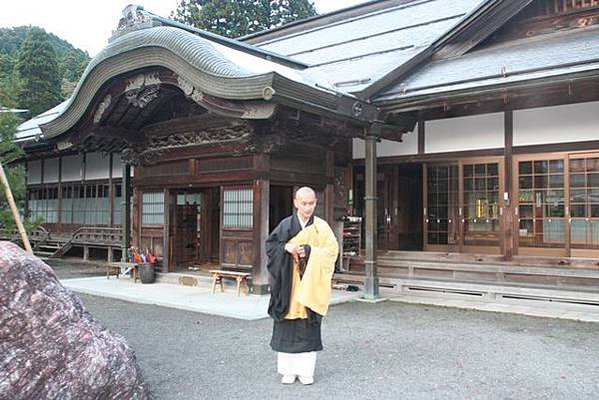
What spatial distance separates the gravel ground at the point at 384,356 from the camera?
13.6 ft

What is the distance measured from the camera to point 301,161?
9523mm

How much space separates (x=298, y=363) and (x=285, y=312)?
45cm

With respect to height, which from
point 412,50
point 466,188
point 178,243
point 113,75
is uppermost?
point 412,50

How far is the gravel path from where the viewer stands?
4148 millimetres

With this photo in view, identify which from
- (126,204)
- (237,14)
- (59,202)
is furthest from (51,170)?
(237,14)

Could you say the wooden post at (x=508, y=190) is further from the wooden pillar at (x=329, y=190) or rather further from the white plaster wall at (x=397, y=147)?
the wooden pillar at (x=329, y=190)

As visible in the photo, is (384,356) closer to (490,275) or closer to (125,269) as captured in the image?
(490,275)

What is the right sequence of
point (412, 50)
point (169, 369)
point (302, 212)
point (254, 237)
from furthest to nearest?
point (412, 50), point (254, 237), point (169, 369), point (302, 212)

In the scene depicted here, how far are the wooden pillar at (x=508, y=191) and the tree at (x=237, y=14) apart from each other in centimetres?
2400

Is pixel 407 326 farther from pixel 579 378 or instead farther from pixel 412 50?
pixel 412 50

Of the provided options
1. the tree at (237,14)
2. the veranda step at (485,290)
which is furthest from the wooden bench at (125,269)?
the tree at (237,14)

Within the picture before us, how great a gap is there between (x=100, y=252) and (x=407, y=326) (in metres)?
12.0

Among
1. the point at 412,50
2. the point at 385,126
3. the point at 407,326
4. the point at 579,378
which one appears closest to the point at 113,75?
the point at 385,126

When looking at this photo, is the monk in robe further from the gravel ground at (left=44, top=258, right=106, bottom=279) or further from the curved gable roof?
the gravel ground at (left=44, top=258, right=106, bottom=279)
